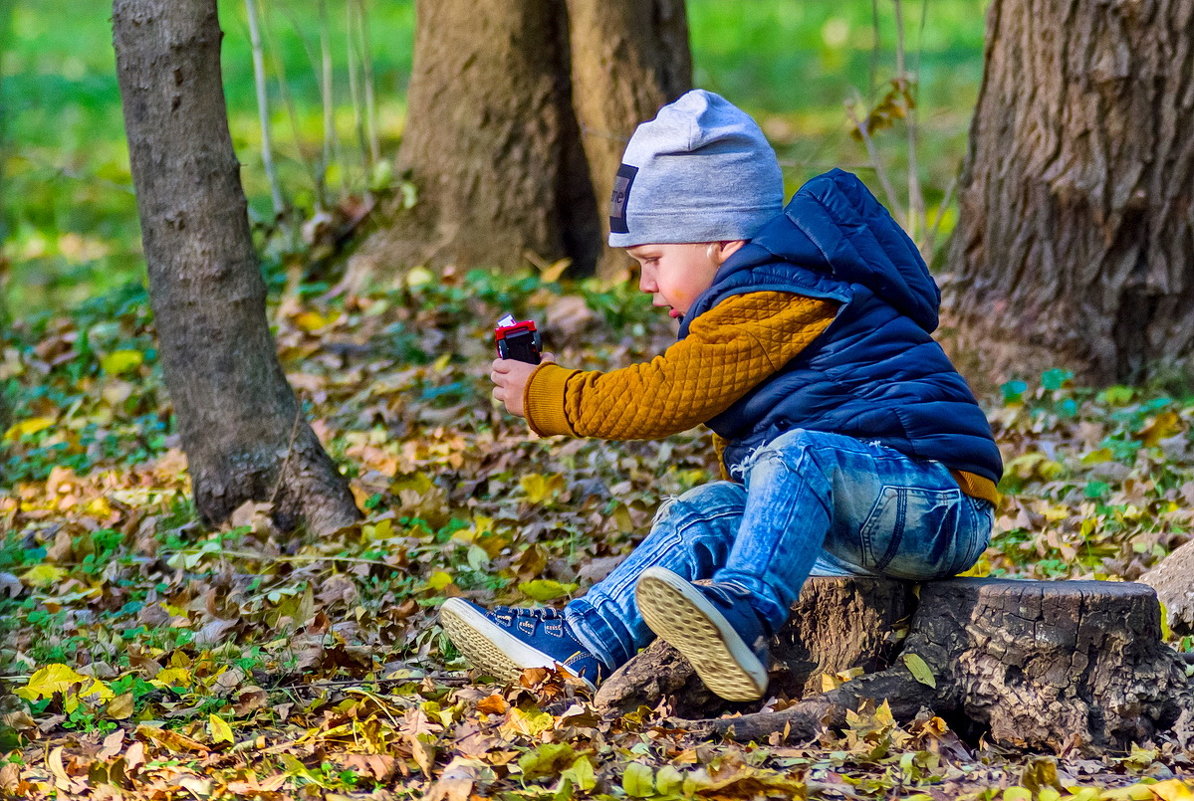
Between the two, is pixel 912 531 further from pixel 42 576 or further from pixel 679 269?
pixel 42 576

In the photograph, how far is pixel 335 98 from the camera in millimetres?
13055

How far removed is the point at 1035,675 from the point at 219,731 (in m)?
1.68

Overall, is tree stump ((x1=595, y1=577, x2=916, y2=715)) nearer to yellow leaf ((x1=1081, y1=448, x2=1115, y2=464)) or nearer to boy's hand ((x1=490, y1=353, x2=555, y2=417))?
boy's hand ((x1=490, y1=353, x2=555, y2=417))

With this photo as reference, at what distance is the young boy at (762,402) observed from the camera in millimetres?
2580

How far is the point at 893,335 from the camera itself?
2740 mm

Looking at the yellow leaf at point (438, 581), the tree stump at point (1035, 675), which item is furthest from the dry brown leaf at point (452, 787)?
the yellow leaf at point (438, 581)

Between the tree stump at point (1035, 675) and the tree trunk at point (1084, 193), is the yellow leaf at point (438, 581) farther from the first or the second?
the tree trunk at point (1084, 193)

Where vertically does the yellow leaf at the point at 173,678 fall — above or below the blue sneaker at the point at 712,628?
below

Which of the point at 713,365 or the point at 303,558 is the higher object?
the point at 713,365

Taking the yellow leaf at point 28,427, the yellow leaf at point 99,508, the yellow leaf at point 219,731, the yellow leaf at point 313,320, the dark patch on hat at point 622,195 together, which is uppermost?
the dark patch on hat at point 622,195

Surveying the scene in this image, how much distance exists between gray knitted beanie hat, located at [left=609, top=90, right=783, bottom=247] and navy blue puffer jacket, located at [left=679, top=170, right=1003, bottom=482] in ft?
0.33

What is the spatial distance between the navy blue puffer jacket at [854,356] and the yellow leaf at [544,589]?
0.88 metres

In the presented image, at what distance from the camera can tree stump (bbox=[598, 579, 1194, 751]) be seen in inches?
104

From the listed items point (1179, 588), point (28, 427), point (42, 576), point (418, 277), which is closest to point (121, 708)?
point (42, 576)
